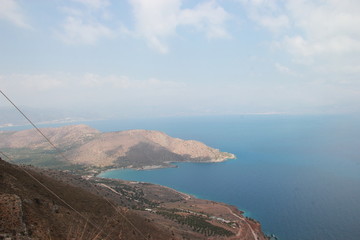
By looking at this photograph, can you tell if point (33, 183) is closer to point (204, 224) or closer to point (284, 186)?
point (204, 224)

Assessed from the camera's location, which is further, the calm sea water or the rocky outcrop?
the calm sea water

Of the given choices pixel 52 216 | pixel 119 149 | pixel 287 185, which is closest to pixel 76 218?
pixel 52 216

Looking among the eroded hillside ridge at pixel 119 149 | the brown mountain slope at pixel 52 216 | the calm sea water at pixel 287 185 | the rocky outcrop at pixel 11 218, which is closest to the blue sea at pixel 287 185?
the calm sea water at pixel 287 185

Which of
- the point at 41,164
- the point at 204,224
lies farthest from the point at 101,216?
the point at 41,164

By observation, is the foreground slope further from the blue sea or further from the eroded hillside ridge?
the eroded hillside ridge

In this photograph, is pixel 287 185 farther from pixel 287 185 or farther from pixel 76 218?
pixel 76 218

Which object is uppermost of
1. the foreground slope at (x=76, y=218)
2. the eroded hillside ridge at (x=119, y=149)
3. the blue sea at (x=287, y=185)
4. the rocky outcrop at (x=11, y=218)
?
the rocky outcrop at (x=11, y=218)

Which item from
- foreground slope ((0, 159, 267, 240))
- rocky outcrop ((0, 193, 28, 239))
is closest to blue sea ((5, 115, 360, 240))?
foreground slope ((0, 159, 267, 240))

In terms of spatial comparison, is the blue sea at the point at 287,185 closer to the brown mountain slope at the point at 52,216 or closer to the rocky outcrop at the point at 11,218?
the brown mountain slope at the point at 52,216
